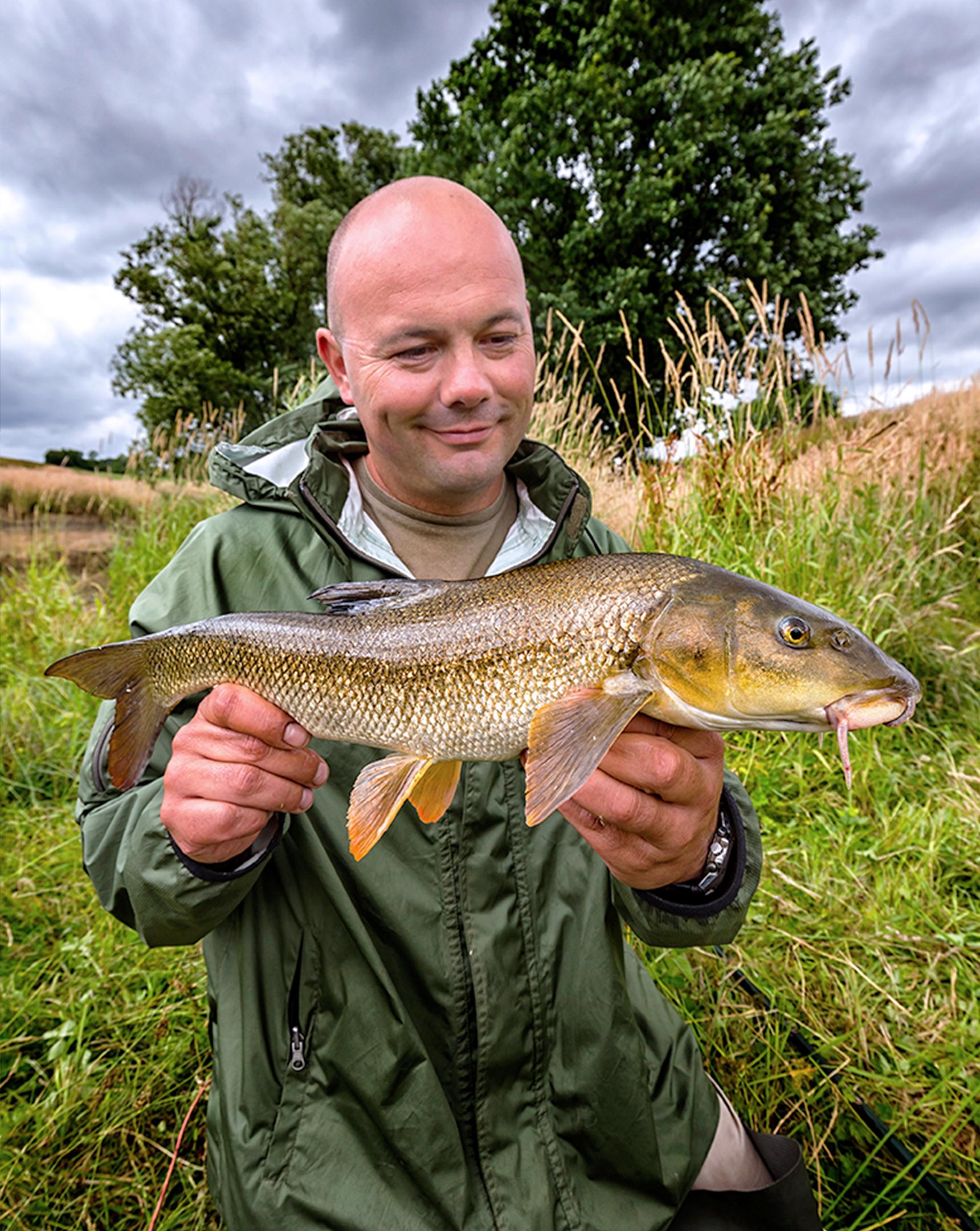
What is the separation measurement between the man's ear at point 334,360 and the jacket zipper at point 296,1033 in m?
1.71

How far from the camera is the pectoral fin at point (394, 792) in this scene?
1.45 meters

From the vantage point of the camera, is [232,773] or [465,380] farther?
[465,380]

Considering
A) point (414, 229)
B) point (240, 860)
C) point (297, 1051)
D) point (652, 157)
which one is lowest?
point (297, 1051)

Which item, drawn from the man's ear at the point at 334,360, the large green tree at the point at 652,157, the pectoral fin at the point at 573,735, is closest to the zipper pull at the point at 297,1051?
the pectoral fin at the point at 573,735

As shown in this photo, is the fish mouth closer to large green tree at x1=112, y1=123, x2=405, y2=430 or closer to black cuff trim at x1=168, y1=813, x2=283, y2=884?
black cuff trim at x1=168, y1=813, x2=283, y2=884

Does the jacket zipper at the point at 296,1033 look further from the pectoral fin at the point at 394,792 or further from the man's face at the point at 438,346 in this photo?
the man's face at the point at 438,346

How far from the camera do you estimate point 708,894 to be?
1638 mm

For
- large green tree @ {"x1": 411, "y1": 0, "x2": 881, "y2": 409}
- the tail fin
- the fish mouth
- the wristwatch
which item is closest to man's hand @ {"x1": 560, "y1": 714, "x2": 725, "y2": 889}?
the wristwatch

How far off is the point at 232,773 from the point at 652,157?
20.1 metres

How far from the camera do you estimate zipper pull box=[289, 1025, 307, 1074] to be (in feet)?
5.41

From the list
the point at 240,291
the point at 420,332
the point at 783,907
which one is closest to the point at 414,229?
the point at 420,332

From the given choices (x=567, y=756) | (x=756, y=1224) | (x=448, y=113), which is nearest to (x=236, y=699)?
(x=567, y=756)

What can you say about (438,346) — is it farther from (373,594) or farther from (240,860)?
(240,860)

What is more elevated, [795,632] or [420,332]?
[420,332]
